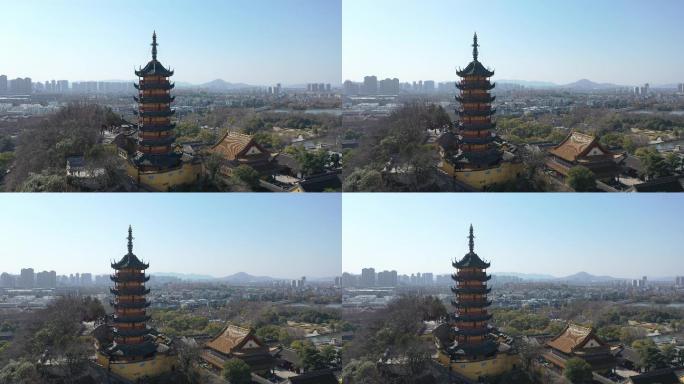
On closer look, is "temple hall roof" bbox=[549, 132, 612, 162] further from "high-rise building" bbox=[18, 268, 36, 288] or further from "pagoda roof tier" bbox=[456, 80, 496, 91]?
"high-rise building" bbox=[18, 268, 36, 288]

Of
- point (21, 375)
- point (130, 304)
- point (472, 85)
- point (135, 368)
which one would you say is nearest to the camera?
point (21, 375)

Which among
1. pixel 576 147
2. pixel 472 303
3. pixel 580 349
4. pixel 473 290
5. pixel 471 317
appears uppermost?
pixel 576 147

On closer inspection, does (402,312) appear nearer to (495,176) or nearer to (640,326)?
(495,176)

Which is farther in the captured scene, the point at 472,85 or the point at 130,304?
the point at 472,85

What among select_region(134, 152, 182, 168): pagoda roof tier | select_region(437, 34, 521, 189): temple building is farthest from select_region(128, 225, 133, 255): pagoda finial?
select_region(437, 34, 521, 189): temple building

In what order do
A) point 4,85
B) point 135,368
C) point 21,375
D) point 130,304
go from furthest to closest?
point 4,85 → point 130,304 → point 135,368 → point 21,375

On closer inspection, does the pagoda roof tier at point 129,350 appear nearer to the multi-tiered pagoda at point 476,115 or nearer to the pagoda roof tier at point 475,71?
the multi-tiered pagoda at point 476,115

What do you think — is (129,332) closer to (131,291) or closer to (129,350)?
(129,350)

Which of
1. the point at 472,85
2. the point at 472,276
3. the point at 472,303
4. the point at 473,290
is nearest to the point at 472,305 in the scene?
the point at 472,303
